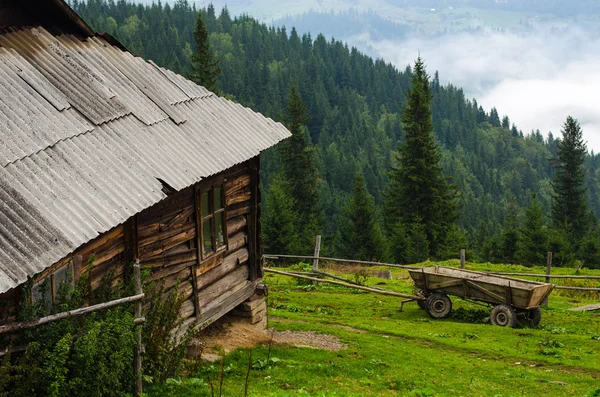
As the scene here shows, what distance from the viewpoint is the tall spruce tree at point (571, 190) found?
72500mm

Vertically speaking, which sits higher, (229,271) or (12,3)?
(12,3)

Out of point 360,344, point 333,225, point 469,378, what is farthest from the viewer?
point 333,225

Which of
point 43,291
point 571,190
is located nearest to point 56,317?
point 43,291

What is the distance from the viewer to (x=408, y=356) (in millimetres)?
16797

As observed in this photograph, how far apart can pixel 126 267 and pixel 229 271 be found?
14.5 feet

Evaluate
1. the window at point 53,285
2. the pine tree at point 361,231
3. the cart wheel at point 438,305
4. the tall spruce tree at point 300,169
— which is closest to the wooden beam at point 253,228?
the window at point 53,285

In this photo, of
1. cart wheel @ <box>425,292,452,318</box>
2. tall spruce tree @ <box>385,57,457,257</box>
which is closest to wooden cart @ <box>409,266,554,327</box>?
cart wheel @ <box>425,292,452,318</box>

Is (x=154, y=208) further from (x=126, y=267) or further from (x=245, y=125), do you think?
(x=245, y=125)

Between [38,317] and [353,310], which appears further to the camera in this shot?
[353,310]

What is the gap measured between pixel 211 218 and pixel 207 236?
0.40 metres

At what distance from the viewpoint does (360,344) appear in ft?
57.8

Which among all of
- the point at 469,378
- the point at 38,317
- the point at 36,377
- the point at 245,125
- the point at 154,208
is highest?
the point at 245,125

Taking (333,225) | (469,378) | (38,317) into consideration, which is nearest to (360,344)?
(469,378)

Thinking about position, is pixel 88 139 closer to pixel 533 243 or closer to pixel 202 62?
pixel 533 243
